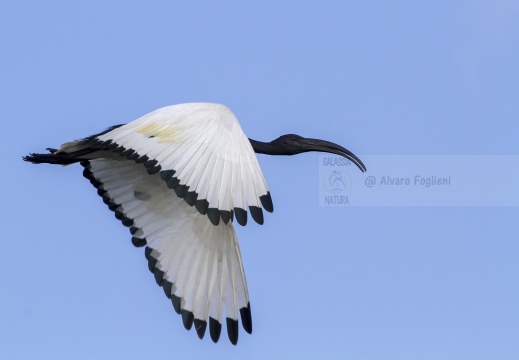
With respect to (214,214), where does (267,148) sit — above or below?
above

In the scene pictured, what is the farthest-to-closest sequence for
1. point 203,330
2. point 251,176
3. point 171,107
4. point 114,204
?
point 114,204 → point 203,330 → point 171,107 → point 251,176

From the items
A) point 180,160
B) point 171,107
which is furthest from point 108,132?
point 180,160

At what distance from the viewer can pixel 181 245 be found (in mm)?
12281

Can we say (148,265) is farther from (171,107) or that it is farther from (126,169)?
(171,107)

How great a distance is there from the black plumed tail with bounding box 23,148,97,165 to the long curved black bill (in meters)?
2.40

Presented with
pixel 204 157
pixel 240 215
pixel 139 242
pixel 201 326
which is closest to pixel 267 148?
pixel 139 242

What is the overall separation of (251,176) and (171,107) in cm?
139

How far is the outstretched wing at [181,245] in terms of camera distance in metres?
11.9

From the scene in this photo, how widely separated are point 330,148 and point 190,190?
3.29 metres

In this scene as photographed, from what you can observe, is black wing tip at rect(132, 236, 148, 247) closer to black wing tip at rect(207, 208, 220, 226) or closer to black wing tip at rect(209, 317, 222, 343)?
black wing tip at rect(209, 317, 222, 343)

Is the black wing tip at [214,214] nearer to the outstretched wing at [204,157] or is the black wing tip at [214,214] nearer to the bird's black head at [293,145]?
the outstretched wing at [204,157]

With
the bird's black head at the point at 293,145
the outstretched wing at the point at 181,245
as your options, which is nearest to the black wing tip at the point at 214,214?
the outstretched wing at the point at 181,245

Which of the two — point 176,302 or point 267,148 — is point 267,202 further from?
point 267,148

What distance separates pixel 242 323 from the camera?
11.9 meters
